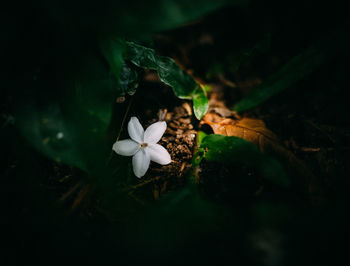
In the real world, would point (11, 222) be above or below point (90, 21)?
below

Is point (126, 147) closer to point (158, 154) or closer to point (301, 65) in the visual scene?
point (158, 154)

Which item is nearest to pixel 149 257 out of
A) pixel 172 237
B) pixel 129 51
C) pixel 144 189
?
pixel 172 237

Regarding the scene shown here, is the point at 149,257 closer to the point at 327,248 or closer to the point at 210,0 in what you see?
the point at 327,248

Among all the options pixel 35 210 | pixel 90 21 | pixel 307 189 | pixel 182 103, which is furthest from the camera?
pixel 182 103

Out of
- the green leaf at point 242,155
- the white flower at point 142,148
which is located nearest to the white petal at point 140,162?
the white flower at point 142,148

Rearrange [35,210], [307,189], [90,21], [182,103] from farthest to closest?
[182,103] < [307,189] < [35,210] < [90,21]

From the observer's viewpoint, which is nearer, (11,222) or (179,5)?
(179,5)

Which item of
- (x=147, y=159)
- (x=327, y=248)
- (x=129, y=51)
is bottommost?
(x=327, y=248)
